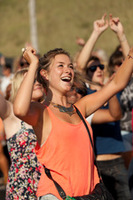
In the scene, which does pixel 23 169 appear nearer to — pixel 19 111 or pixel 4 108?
pixel 4 108

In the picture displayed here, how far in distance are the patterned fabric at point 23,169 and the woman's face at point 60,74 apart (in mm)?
719

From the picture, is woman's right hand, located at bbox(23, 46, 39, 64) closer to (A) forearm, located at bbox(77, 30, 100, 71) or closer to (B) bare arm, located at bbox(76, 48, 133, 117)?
(B) bare arm, located at bbox(76, 48, 133, 117)

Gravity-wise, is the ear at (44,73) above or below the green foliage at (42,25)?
below

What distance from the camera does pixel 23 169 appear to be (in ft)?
10.6

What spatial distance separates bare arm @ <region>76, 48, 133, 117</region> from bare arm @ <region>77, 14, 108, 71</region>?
1608mm

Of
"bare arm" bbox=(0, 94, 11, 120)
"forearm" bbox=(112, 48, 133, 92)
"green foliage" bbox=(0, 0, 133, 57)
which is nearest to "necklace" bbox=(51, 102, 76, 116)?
"forearm" bbox=(112, 48, 133, 92)

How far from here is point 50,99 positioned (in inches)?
110

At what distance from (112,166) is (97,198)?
1.55 meters

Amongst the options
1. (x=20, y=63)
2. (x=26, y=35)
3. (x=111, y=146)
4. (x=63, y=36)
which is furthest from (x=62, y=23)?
(x=111, y=146)

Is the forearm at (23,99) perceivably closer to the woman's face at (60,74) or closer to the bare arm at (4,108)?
the woman's face at (60,74)

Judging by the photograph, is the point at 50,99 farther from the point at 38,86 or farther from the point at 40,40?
the point at 40,40

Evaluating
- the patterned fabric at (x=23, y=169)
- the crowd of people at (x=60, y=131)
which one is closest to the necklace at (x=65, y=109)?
the crowd of people at (x=60, y=131)

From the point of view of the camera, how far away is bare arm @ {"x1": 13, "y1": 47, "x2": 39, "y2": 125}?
7.42 feet

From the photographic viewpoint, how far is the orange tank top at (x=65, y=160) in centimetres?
246
